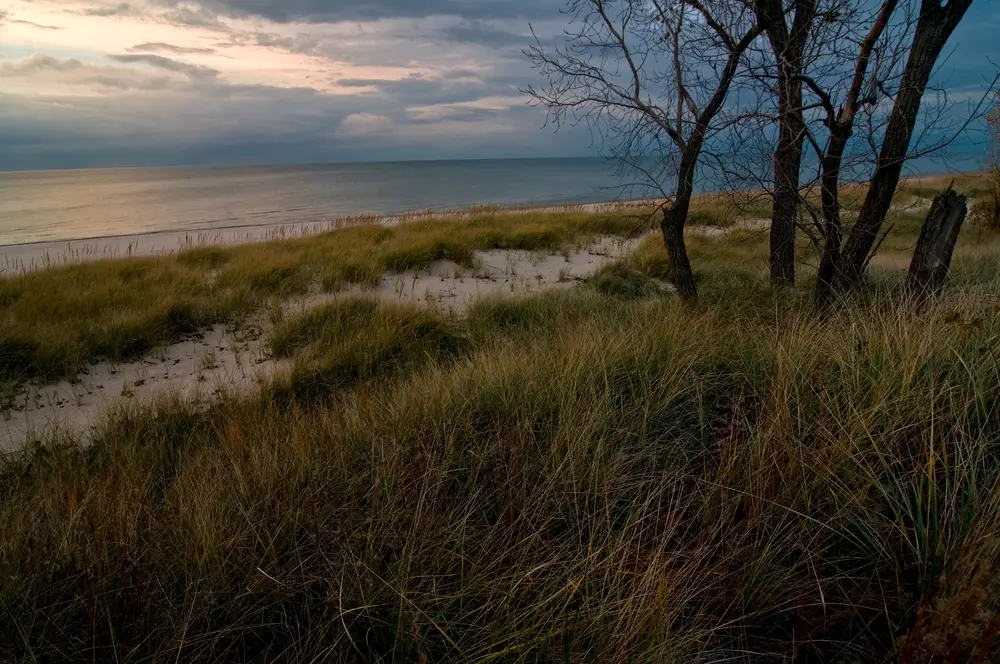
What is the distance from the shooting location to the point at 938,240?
505 centimetres

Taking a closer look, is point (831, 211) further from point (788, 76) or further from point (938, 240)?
point (788, 76)

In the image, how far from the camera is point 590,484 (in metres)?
2.29

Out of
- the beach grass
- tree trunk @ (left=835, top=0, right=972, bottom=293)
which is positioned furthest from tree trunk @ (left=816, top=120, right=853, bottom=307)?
the beach grass

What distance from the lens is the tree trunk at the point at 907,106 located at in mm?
4680

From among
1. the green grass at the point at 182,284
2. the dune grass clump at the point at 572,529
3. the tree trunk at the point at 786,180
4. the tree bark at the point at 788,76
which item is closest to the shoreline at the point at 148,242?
the green grass at the point at 182,284

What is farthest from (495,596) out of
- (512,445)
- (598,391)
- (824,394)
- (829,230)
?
(829,230)

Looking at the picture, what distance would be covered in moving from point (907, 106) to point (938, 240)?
51.3 inches

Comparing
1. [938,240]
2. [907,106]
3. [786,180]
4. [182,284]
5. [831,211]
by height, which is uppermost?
[907,106]

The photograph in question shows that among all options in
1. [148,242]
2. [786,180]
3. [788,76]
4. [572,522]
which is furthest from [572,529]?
[148,242]

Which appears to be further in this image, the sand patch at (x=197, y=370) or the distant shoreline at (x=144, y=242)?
the distant shoreline at (x=144, y=242)

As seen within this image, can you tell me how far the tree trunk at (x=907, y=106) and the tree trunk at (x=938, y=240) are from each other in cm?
42

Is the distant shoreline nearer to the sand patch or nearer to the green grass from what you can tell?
the green grass

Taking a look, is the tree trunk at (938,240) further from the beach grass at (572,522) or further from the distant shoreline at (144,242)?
the distant shoreline at (144,242)

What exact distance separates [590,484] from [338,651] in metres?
1.15
